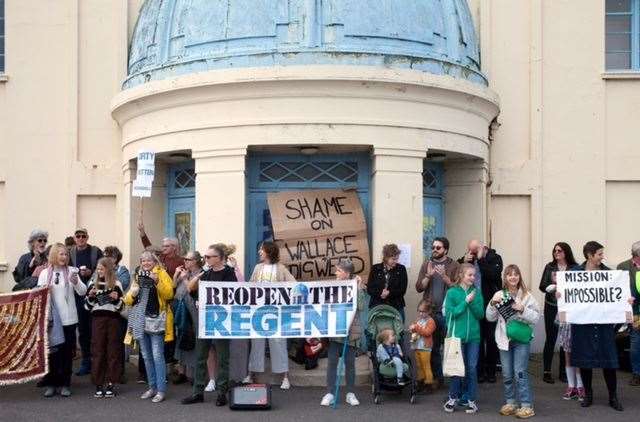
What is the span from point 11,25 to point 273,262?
7516mm

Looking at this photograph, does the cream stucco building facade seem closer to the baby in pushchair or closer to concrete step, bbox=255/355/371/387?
concrete step, bbox=255/355/371/387

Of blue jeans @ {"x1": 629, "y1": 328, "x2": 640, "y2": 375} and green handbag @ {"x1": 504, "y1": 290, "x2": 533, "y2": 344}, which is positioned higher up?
green handbag @ {"x1": 504, "y1": 290, "x2": 533, "y2": 344}

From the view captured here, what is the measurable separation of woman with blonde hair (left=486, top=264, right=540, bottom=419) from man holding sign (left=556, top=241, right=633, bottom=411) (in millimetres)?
723

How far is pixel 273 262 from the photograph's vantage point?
12.0 m

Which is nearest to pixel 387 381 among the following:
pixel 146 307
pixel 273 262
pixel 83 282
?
pixel 273 262

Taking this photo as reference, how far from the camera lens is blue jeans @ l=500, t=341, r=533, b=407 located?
1059 centimetres

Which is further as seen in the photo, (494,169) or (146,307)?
(494,169)

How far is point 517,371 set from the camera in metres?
10.6

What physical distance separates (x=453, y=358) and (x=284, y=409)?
203cm

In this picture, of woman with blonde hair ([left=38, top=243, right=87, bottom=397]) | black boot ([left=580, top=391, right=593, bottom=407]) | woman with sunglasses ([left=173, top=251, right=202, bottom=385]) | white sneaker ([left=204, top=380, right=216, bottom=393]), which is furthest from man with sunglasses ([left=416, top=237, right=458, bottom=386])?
woman with blonde hair ([left=38, top=243, right=87, bottom=397])

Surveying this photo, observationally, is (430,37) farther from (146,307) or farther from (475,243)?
(146,307)

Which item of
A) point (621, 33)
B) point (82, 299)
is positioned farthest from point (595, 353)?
point (621, 33)

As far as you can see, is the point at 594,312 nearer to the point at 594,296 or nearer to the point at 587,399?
the point at 594,296

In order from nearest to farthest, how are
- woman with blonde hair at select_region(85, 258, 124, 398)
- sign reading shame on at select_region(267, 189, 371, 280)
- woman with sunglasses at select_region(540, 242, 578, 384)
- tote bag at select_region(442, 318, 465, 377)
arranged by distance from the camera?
tote bag at select_region(442, 318, 465, 377) < woman with blonde hair at select_region(85, 258, 124, 398) < woman with sunglasses at select_region(540, 242, 578, 384) < sign reading shame on at select_region(267, 189, 371, 280)
